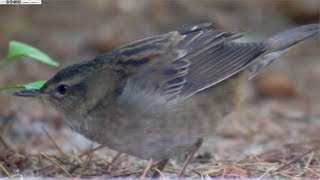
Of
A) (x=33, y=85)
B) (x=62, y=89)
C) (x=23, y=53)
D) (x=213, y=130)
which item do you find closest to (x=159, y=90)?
(x=213, y=130)

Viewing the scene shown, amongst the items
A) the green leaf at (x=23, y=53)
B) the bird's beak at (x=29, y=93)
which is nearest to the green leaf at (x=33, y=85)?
the bird's beak at (x=29, y=93)

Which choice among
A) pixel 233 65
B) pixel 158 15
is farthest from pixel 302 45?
pixel 233 65

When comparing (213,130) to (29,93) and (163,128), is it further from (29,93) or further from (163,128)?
(29,93)


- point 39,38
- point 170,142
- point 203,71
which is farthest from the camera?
point 39,38

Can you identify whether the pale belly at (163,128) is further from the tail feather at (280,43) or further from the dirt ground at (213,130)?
the tail feather at (280,43)

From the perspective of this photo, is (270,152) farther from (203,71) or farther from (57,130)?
(57,130)
